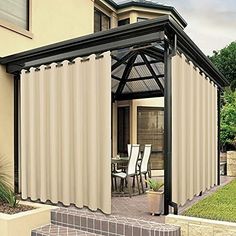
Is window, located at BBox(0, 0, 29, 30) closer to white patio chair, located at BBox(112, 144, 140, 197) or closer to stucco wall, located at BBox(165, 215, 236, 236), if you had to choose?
white patio chair, located at BBox(112, 144, 140, 197)

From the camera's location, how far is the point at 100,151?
7242 mm

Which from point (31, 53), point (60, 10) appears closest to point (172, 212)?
point (31, 53)

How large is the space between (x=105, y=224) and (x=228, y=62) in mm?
27586

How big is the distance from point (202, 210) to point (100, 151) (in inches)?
95.5

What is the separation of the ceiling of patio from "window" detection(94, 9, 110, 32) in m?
3.12

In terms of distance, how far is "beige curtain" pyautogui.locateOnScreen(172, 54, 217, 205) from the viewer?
23.3 feet

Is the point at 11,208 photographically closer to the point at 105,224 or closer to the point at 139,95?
the point at 105,224

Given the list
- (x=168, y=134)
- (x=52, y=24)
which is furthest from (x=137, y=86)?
(x=168, y=134)

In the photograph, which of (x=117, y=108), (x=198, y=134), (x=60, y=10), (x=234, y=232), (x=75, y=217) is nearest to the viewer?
(x=234, y=232)

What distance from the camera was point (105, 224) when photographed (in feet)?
21.3

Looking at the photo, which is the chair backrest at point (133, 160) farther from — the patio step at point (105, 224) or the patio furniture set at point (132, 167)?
the patio step at point (105, 224)

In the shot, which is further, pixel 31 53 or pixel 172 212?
pixel 31 53

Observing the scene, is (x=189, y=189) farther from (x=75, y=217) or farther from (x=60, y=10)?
(x=60, y=10)

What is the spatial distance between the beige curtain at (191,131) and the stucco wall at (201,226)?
708 millimetres
